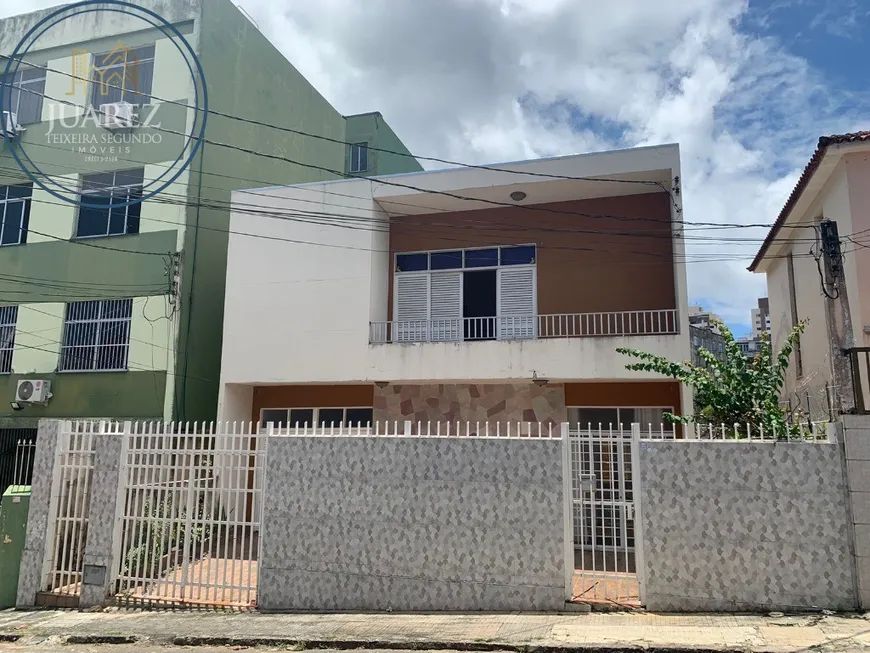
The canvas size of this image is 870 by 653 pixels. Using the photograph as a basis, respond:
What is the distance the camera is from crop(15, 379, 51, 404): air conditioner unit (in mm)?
13539

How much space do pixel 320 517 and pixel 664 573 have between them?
11.8ft

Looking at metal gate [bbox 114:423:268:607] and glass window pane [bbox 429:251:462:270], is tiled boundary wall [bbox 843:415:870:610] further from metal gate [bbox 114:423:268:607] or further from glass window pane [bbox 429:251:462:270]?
glass window pane [bbox 429:251:462:270]

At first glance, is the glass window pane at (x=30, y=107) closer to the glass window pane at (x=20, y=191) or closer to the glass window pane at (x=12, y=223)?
the glass window pane at (x=20, y=191)

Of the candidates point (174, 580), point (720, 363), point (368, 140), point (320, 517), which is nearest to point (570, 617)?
point (320, 517)

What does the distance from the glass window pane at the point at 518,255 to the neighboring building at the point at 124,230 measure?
5125 millimetres

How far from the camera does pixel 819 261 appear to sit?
8.41 metres

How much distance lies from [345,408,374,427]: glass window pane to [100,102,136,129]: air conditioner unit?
813cm

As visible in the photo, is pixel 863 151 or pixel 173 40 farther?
pixel 173 40

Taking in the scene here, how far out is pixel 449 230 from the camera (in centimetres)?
1255

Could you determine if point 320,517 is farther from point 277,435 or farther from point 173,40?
point 173,40

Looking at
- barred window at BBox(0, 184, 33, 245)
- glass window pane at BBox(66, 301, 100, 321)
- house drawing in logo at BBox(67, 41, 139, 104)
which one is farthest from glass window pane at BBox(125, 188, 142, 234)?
barred window at BBox(0, 184, 33, 245)

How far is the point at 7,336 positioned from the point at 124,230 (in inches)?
149

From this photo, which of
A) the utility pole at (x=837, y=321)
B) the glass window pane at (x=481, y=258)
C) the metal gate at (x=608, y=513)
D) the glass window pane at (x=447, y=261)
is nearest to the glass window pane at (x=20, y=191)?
the glass window pane at (x=447, y=261)

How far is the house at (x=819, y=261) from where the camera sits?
30.2 ft
